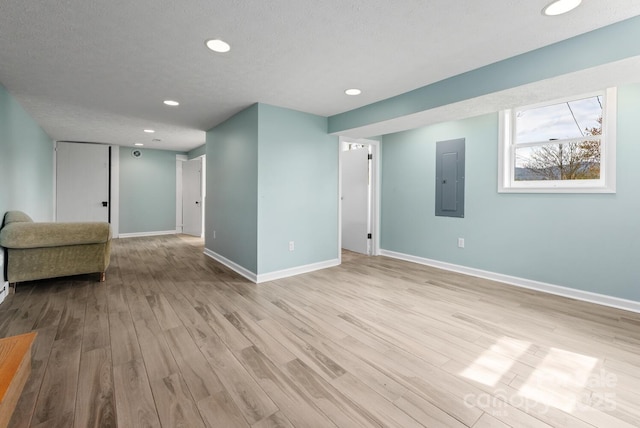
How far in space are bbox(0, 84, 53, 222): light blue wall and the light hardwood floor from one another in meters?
1.17

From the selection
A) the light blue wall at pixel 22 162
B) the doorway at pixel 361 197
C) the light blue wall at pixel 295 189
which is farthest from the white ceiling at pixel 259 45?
the doorway at pixel 361 197

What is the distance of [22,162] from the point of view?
365 centimetres

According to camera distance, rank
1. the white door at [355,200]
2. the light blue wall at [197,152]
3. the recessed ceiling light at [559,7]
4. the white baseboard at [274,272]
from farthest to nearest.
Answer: the light blue wall at [197,152] < the white door at [355,200] < the white baseboard at [274,272] < the recessed ceiling light at [559,7]

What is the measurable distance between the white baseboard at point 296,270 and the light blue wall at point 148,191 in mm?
5019

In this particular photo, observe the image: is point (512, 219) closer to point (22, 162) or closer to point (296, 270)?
point (296, 270)

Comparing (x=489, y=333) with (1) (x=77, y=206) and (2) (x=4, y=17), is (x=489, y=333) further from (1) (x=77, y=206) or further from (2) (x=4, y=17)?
(1) (x=77, y=206)

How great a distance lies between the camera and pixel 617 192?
271 centimetres

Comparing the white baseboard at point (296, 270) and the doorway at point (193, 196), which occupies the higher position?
the doorway at point (193, 196)

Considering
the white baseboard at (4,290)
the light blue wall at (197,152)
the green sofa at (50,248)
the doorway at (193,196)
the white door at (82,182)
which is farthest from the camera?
the doorway at (193,196)

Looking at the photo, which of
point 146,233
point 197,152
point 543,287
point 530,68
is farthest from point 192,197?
point 543,287

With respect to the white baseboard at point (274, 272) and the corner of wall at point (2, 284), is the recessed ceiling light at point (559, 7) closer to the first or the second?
the white baseboard at point (274, 272)

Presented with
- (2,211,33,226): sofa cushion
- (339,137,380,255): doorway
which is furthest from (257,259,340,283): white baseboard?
(2,211,33,226): sofa cushion

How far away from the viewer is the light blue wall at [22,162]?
9.73 feet

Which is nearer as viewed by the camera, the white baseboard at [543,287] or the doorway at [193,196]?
the white baseboard at [543,287]
